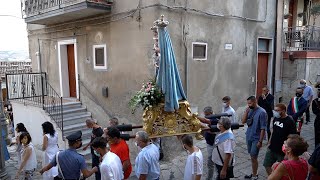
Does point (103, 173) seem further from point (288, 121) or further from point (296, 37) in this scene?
point (296, 37)

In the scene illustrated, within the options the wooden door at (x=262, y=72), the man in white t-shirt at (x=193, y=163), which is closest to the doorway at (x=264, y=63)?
the wooden door at (x=262, y=72)

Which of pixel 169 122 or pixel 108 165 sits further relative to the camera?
pixel 169 122

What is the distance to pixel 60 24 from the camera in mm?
11039

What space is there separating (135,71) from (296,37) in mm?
8445

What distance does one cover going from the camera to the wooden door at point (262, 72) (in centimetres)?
1146

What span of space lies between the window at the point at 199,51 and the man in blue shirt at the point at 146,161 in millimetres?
4927

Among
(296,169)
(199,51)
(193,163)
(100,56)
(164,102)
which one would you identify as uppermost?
(199,51)

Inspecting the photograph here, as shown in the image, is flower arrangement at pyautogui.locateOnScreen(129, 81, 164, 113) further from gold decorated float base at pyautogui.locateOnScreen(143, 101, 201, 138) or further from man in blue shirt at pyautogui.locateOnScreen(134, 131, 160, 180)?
man in blue shirt at pyautogui.locateOnScreen(134, 131, 160, 180)

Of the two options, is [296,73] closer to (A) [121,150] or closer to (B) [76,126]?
(B) [76,126]

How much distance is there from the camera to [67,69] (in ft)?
38.4

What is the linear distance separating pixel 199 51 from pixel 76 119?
501 centimetres

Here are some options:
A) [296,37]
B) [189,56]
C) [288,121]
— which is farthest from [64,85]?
[296,37]

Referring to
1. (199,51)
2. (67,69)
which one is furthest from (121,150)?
(67,69)

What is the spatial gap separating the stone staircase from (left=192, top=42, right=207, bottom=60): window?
4.55 metres
